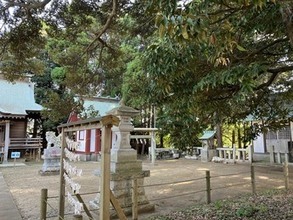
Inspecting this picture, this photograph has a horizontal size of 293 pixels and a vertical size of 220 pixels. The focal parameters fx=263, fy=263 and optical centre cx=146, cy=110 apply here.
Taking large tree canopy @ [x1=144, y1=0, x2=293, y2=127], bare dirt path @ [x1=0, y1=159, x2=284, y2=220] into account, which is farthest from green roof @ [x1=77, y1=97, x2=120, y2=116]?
large tree canopy @ [x1=144, y1=0, x2=293, y2=127]

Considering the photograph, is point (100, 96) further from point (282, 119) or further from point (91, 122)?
point (91, 122)

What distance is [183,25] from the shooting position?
2.08 meters

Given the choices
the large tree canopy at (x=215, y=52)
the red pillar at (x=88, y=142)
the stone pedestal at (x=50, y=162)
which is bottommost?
the stone pedestal at (x=50, y=162)

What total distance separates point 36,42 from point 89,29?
1932mm

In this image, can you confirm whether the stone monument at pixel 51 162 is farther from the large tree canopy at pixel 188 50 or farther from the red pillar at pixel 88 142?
the red pillar at pixel 88 142

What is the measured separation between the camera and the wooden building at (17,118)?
17.3m

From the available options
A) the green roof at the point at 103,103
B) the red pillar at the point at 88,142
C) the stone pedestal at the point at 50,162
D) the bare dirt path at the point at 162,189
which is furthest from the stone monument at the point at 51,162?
the green roof at the point at 103,103

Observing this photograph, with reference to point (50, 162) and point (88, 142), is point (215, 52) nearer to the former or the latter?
point (88, 142)

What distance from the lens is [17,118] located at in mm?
18391

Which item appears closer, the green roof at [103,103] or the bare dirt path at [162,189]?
the bare dirt path at [162,189]

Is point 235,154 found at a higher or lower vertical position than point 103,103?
lower

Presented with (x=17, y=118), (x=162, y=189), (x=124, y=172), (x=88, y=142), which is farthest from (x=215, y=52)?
(x=17, y=118)

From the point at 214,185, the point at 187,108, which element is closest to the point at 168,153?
the point at 214,185

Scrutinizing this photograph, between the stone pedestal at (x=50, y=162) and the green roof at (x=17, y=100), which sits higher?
the green roof at (x=17, y=100)
